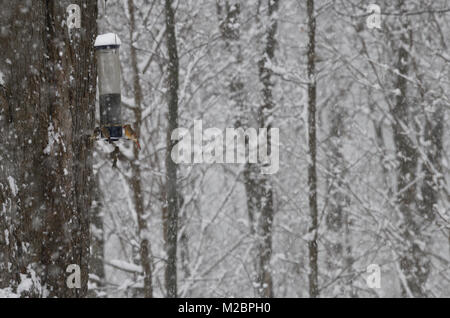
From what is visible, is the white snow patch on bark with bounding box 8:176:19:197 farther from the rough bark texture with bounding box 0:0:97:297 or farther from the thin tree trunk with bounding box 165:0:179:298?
the thin tree trunk with bounding box 165:0:179:298

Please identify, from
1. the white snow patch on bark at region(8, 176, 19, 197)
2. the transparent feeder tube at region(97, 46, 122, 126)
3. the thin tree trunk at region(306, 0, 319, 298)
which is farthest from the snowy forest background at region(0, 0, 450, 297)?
the white snow patch on bark at region(8, 176, 19, 197)

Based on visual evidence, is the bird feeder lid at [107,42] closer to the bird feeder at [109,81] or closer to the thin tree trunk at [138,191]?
the bird feeder at [109,81]

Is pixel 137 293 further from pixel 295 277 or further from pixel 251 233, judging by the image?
pixel 295 277

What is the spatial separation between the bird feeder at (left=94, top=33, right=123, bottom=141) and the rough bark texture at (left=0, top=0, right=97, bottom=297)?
160 mm

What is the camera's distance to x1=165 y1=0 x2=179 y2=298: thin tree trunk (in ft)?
26.5

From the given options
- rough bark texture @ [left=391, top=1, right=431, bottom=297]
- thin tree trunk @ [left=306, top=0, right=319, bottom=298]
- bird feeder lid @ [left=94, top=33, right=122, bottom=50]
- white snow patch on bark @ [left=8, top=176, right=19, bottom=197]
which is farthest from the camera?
rough bark texture @ [left=391, top=1, right=431, bottom=297]

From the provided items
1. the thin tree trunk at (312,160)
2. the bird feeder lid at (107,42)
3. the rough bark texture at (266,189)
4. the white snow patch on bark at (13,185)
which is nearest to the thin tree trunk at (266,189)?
the rough bark texture at (266,189)

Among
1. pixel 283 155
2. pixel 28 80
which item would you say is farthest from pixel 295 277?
pixel 28 80

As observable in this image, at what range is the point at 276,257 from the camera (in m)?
10.2

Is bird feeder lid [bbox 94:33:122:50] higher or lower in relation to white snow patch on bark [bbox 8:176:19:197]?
higher

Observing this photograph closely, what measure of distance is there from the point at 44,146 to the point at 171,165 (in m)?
4.63

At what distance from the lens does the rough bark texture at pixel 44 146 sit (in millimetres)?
3496

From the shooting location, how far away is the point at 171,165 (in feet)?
26.9

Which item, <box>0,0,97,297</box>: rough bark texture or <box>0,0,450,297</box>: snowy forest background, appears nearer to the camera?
<box>0,0,97,297</box>: rough bark texture
